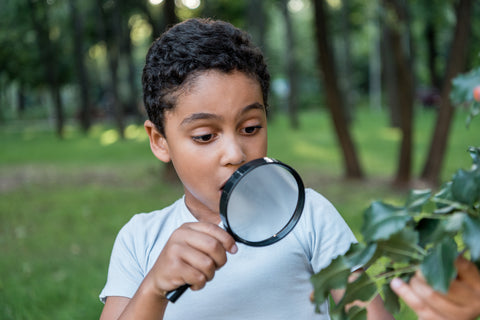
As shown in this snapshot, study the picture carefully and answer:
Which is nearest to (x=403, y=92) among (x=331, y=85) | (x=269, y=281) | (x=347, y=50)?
(x=331, y=85)

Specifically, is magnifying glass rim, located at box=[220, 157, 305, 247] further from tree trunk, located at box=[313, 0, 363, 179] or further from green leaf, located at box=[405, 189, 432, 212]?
tree trunk, located at box=[313, 0, 363, 179]

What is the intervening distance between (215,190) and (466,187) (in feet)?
3.06

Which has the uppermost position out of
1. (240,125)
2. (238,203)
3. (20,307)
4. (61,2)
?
(61,2)

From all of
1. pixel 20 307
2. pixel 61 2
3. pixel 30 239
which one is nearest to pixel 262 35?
pixel 61 2

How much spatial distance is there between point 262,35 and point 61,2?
32.0ft

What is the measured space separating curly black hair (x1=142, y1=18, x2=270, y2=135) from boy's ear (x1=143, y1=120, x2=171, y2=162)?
4 centimetres

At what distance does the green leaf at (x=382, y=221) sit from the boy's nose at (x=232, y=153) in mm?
647

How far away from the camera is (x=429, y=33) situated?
103 ft

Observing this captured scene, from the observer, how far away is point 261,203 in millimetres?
1498

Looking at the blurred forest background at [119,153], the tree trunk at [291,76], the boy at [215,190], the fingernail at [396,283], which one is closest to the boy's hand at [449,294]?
the fingernail at [396,283]

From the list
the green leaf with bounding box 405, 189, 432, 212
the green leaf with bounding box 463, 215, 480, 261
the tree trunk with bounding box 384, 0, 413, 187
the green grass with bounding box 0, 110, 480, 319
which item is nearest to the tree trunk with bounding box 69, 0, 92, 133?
the green grass with bounding box 0, 110, 480, 319

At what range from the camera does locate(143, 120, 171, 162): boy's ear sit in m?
2.07

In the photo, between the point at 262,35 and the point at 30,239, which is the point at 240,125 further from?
the point at 262,35

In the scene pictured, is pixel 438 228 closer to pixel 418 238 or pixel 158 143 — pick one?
pixel 418 238
